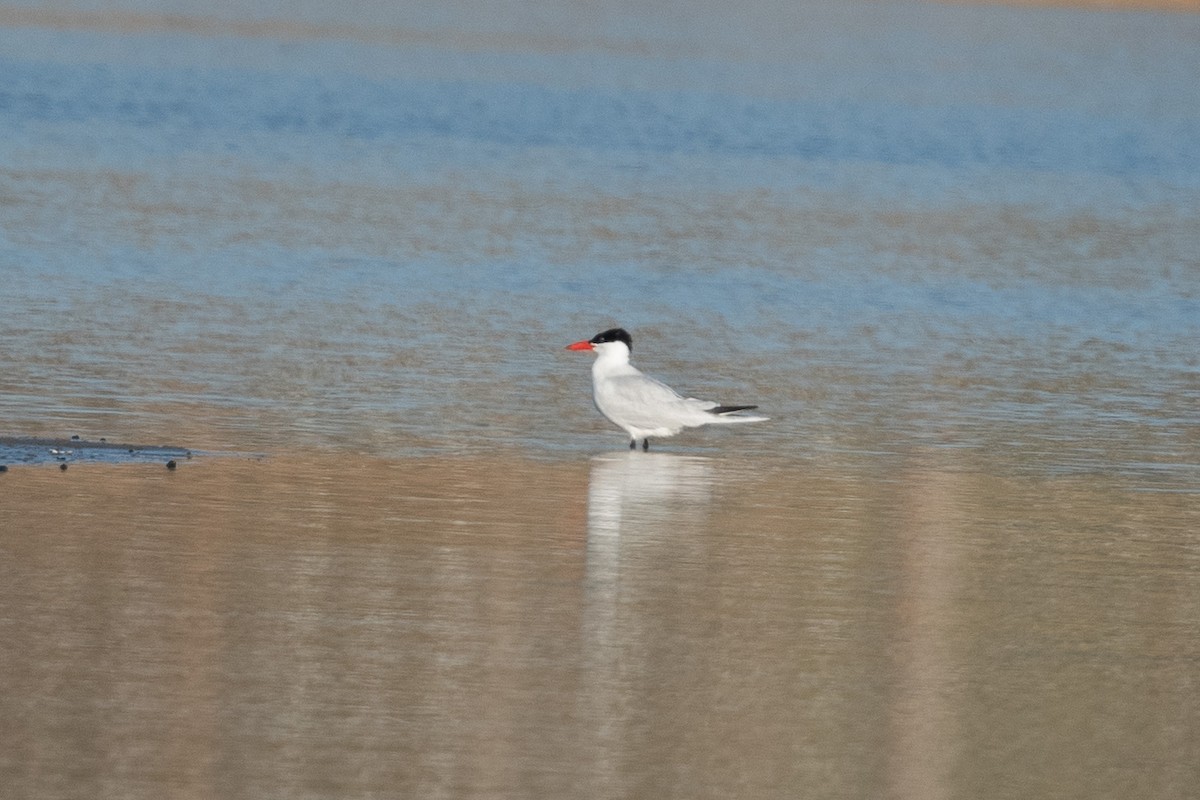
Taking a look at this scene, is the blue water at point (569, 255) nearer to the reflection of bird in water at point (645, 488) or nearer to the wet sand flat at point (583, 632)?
the reflection of bird in water at point (645, 488)

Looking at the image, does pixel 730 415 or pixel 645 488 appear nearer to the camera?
pixel 645 488

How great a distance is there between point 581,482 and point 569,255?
32.6ft

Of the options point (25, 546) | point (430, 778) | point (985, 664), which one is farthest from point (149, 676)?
point (985, 664)

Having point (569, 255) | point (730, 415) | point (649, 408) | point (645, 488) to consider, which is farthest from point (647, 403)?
point (569, 255)

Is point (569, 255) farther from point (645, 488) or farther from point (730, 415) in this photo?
point (645, 488)

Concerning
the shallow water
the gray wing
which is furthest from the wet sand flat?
the gray wing

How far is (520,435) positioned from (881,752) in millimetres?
5507

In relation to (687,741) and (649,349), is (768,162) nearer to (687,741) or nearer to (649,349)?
(649,349)

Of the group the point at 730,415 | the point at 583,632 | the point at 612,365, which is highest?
the point at 612,365

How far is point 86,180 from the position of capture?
25.0 metres

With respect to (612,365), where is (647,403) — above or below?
below

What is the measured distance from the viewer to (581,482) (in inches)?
431

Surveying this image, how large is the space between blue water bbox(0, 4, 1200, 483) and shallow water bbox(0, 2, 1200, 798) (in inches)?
2.9

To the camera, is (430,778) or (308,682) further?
(308,682)
